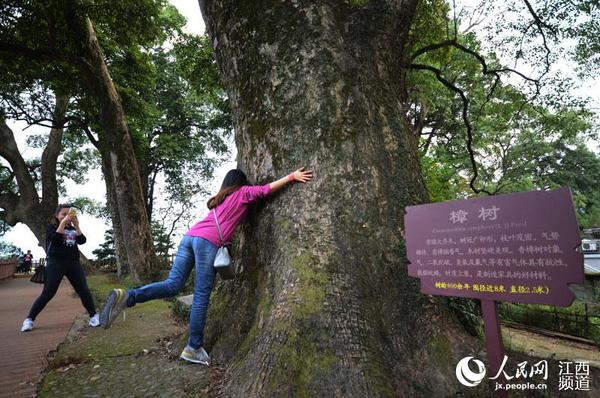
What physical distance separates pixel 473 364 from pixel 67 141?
24782 millimetres

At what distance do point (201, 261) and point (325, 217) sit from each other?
1.24 metres

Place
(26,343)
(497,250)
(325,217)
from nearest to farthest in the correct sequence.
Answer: (497,250) < (325,217) < (26,343)

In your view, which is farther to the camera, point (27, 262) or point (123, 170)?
point (27, 262)

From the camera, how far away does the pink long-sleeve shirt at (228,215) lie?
3498 mm

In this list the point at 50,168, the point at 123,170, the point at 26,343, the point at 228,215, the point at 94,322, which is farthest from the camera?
the point at 50,168

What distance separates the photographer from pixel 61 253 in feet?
17.3

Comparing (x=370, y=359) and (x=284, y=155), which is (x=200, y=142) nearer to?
(x=284, y=155)

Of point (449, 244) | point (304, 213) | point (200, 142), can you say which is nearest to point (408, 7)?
point (304, 213)

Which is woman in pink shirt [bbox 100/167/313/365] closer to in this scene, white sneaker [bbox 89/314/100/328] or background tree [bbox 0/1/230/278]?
white sneaker [bbox 89/314/100/328]

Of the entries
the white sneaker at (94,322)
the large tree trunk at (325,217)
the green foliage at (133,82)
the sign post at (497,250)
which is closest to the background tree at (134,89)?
the green foliage at (133,82)

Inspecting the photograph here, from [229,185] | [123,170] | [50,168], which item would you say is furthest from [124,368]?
[50,168]

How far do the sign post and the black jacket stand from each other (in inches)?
193

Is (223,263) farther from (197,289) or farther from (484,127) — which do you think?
(484,127)

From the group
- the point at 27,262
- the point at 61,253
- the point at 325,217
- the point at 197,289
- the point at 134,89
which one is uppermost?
the point at 134,89
